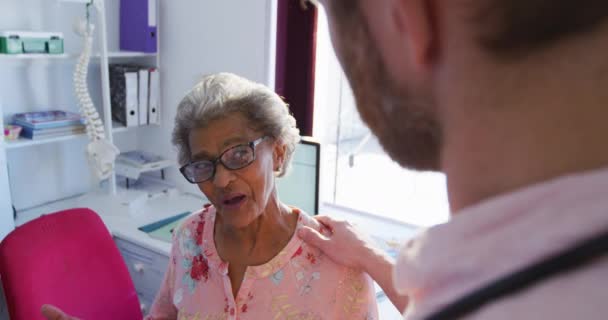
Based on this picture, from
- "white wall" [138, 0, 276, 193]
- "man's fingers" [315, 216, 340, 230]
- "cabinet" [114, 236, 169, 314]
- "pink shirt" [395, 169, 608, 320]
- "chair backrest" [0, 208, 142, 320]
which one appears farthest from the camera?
"white wall" [138, 0, 276, 193]

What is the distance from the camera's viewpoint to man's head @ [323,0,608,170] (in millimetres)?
321

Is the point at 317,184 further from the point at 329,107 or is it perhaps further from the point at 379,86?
the point at 379,86

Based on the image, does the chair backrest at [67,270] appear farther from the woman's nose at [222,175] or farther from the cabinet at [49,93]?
the woman's nose at [222,175]

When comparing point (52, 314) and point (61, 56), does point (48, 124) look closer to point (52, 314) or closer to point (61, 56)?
point (61, 56)

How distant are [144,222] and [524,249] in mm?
2258

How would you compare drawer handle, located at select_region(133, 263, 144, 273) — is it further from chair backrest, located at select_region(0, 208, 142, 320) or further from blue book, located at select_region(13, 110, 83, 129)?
blue book, located at select_region(13, 110, 83, 129)

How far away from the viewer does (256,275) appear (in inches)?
51.3

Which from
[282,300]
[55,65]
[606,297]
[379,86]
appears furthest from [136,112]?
[606,297]

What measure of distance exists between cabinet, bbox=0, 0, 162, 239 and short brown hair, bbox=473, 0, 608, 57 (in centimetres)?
233

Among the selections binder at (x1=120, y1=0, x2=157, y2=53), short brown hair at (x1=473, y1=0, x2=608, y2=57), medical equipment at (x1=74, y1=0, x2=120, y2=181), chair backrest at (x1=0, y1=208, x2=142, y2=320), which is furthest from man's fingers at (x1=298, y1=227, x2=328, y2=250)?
binder at (x1=120, y1=0, x2=157, y2=53)

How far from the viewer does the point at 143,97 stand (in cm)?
276

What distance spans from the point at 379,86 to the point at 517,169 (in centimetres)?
13

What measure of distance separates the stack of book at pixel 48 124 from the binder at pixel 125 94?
232 millimetres

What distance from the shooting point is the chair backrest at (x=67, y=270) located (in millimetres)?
1589
